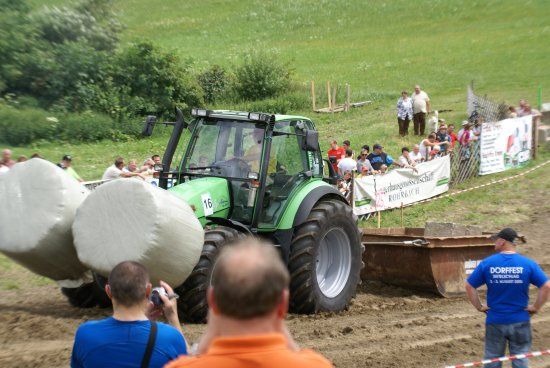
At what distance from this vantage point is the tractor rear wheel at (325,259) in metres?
9.78

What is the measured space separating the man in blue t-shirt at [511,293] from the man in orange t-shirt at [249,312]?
4.51 metres

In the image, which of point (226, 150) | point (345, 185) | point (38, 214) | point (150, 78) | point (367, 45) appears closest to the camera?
point (38, 214)

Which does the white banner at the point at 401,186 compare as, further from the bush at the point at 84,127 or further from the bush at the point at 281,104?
the bush at the point at 281,104

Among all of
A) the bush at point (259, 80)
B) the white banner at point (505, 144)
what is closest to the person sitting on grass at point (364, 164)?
the white banner at point (505, 144)

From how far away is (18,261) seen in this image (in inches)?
332

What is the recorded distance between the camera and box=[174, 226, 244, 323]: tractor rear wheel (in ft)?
28.1

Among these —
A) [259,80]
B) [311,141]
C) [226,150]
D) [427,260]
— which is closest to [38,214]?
[226,150]

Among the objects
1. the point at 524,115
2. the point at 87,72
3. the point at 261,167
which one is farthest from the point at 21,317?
the point at 87,72

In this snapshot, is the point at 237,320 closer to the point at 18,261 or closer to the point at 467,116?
the point at 18,261

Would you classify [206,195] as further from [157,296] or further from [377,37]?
[377,37]

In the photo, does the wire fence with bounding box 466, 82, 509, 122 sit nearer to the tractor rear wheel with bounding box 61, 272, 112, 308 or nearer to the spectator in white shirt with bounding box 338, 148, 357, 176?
the spectator in white shirt with bounding box 338, 148, 357, 176

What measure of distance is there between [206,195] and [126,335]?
554cm

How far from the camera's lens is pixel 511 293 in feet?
22.0

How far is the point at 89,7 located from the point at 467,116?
15.1 m
